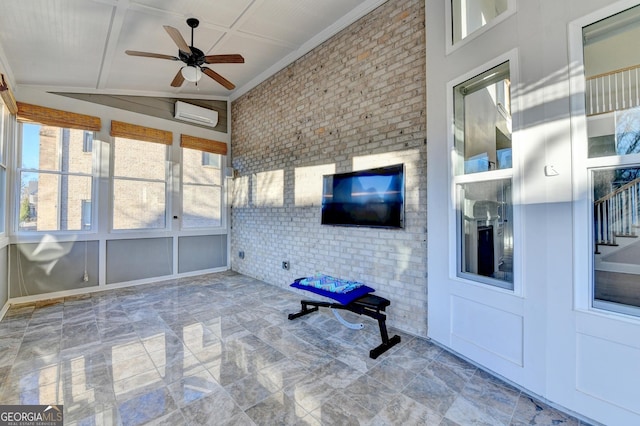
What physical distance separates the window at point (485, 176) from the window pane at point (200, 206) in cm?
497

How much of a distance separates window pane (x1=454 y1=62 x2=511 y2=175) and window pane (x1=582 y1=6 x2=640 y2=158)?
481 mm

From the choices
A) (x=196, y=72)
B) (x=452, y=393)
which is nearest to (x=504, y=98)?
(x=452, y=393)

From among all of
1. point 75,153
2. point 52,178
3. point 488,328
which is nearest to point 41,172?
point 52,178

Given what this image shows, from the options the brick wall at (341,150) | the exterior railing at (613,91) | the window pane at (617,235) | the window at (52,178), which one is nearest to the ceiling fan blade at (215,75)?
the brick wall at (341,150)

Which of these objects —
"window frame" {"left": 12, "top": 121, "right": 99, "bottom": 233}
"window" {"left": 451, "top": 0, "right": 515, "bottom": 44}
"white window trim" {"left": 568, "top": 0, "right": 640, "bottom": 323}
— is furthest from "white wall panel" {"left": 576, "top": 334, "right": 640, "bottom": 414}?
"window frame" {"left": 12, "top": 121, "right": 99, "bottom": 233}

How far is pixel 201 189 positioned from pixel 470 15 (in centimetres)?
526

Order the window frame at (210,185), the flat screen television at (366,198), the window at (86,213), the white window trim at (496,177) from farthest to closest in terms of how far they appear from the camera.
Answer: the window frame at (210,185), the window at (86,213), the flat screen television at (366,198), the white window trim at (496,177)

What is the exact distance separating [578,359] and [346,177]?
2747 mm

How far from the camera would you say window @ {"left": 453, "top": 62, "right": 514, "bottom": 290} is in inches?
87.8

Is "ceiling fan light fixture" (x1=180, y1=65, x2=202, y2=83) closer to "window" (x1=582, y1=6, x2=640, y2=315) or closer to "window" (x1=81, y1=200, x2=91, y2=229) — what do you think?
"window" (x1=81, y1=200, x2=91, y2=229)

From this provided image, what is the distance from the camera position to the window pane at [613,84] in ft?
5.50

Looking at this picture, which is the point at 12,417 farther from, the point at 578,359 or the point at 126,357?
the point at 578,359

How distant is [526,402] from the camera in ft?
6.31

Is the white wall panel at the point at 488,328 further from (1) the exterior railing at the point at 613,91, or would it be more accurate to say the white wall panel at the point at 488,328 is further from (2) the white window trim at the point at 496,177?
(1) the exterior railing at the point at 613,91
